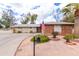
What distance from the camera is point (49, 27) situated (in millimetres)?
1706

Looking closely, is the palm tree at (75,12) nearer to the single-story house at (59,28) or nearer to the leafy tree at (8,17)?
the single-story house at (59,28)

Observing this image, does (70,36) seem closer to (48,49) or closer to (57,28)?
(57,28)

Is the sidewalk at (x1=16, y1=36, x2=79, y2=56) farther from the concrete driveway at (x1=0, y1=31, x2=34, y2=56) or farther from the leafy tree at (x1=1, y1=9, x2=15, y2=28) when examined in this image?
the leafy tree at (x1=1, y1=9, x2=15, y2=28)

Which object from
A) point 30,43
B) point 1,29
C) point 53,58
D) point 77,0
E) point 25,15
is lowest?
point 53,58

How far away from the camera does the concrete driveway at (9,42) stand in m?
1.67

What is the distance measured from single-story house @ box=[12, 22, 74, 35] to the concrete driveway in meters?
0.08

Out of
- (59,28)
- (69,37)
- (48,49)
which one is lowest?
(48,49)

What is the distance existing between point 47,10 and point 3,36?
2.02 ft

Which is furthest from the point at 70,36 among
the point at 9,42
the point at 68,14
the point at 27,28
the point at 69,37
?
the point at 9,42

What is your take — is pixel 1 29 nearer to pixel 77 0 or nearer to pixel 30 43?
pixel 30 43

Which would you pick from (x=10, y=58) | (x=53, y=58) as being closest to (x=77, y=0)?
(x=53, y=58)

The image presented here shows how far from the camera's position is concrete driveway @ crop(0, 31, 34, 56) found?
1.67 m

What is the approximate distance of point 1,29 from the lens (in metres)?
1.70

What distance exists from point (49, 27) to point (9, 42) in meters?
0.51
